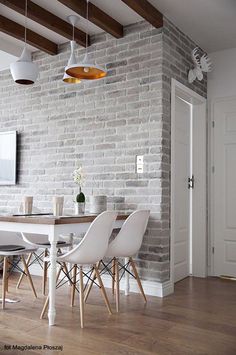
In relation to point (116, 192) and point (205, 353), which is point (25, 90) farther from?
point (205, 353)

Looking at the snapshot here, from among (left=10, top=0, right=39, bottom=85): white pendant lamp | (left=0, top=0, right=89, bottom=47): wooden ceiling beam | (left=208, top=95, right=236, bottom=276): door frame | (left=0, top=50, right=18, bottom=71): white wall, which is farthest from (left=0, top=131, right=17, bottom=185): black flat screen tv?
(left=208, top=95, right=236, bottom=276): door frame

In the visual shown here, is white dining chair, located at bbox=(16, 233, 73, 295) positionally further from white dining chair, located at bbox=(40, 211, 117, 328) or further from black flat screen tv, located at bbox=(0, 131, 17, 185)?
black flat screen tv, located at bbox=(0, 131, 17, 185)

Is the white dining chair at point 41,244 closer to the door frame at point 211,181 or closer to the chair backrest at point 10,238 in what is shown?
the chair backrest at point 10,238

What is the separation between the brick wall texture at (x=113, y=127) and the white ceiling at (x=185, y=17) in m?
0.13

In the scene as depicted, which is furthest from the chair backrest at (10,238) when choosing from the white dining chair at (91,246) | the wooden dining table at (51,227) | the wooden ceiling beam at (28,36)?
the wooden ceiling beam at (28,36)

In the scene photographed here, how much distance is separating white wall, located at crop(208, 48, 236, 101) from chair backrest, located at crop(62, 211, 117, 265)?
102 inches

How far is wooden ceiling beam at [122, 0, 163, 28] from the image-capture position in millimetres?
3639

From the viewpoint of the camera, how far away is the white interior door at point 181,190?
181 inches

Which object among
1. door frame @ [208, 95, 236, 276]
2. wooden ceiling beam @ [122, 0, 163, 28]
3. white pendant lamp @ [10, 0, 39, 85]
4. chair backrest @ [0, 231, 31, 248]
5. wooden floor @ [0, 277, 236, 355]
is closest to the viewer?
wooden floor @ [0, 277, 236, 355]

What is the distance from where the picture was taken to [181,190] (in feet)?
15.5

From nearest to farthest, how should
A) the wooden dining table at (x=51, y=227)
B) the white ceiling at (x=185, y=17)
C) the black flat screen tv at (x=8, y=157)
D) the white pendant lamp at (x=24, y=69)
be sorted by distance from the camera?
the wooden dining table at (x=51, y=227) → the white pendant lamp at (x=24, y=69) → the white ceiling at (x=185, y=17) → the black flat screen tv at (x=8, y=157)

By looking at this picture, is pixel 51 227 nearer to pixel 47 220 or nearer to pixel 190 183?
pixel 47 220

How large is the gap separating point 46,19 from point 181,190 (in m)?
2.45

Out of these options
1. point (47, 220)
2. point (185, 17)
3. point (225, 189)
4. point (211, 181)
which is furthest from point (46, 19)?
point (225, 189)
